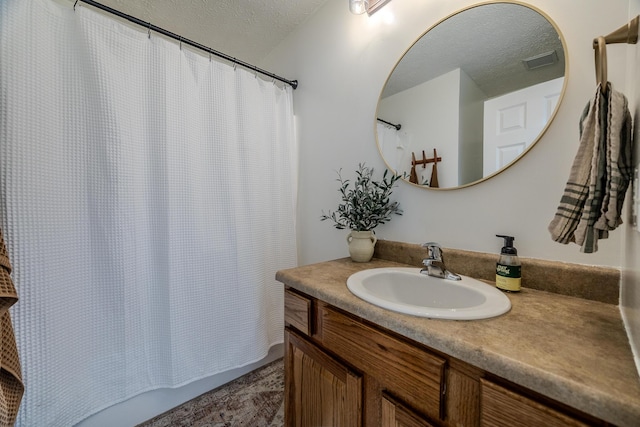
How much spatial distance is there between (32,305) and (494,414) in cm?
140

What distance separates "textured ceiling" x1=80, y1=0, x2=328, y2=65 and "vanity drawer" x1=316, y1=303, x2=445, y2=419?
1675mm

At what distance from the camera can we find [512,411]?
15.1 inches

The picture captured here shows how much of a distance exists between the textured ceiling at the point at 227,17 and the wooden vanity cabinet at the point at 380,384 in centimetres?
160

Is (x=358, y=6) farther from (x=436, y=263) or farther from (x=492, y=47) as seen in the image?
(x=436, y=263)

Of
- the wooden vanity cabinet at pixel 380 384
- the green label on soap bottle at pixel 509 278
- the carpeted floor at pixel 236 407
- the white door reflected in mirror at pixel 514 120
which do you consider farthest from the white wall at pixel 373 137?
the carpeted floor at pixel 236 407

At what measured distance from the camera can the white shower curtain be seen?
2.82ft

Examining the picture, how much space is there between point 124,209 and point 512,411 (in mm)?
1378

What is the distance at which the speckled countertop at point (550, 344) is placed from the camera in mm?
322

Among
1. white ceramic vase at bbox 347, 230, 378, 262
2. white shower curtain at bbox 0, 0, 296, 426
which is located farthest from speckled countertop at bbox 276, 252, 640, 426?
white shower curtain at bbox 0, 0, 296, 426

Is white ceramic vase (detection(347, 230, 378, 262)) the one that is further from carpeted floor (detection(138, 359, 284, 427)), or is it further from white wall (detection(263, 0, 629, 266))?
carpeted floor (detection(138, 359, 284, 427))

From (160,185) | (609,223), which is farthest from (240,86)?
(609,223)

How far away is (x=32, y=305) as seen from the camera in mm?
855

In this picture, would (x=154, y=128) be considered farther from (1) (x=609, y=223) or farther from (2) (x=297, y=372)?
(1) (x=609, y=223)

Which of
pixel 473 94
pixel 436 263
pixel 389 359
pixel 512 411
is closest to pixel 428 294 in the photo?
pixel 436 263
